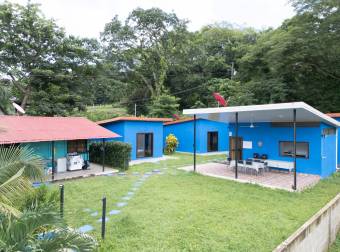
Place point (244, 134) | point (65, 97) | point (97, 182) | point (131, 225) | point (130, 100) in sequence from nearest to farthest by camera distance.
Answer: point (131, 225)
point (97, 182)
point (244, 134)
point (65, 97)
point (130, 100)

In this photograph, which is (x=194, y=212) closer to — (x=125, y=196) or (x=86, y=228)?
(x=125, y=196)

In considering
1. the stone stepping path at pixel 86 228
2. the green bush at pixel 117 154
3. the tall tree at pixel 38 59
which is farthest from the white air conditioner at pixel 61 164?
the tall tree at pixel 38 59

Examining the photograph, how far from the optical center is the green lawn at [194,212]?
5.05 m

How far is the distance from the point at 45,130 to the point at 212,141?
13.3 metres

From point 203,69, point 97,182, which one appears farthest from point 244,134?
point 203,69

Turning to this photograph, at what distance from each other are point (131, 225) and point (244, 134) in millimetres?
10464

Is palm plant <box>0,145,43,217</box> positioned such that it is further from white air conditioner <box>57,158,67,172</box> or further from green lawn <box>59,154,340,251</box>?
white air conditioner <box>57,158,67,172</box>

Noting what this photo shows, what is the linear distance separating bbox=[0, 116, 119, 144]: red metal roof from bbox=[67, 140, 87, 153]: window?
895 millimetres

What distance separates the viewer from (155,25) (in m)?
32.8

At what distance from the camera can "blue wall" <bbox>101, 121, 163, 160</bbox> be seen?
50.5 ft

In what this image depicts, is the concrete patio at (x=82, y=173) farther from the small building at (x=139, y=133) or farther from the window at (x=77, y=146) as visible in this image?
the small building at (x=139, y=133)

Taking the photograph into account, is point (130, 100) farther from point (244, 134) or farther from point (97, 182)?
point (97, 182)

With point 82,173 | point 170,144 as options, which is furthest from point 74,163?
point 170,144

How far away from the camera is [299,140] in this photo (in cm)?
1231
